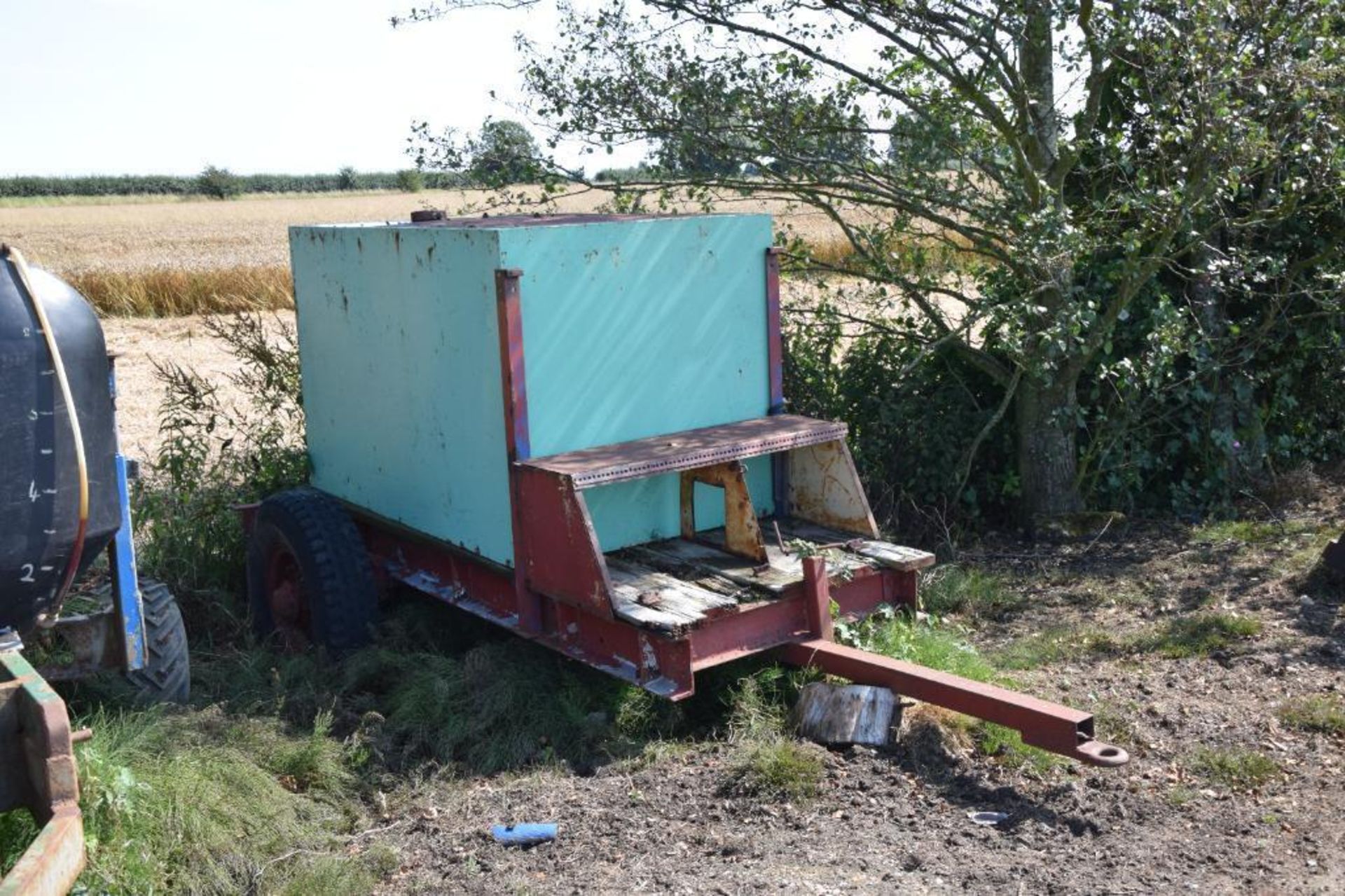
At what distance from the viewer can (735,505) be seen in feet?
20.0

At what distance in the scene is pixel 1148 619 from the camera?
6.62 metres

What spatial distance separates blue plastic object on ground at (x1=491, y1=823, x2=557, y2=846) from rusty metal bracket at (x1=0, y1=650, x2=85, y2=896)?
5.47 feet

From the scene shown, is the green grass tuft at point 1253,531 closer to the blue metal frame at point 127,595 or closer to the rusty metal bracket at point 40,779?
the blue metal frame at point 127,595

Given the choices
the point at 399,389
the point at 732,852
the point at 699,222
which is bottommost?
the point at 732,852

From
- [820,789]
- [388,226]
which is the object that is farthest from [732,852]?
[388,226]

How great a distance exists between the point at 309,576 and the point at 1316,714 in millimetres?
4458

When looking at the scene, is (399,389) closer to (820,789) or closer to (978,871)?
(820,789)

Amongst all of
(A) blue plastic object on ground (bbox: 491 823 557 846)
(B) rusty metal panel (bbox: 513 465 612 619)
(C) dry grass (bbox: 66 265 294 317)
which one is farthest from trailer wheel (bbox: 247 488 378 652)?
(C) dry grass (bbox: 66 265 294 317)

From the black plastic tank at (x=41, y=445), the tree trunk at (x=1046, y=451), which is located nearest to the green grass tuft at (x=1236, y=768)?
the tree trunk at (x=1046, y=451)

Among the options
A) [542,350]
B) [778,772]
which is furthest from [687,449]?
[778,772]

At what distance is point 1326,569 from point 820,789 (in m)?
3.47

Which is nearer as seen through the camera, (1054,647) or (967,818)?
(967,818)

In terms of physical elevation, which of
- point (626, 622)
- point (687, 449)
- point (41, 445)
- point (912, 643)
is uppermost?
point (41, 445)

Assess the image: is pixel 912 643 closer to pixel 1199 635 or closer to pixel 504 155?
pixel 1199 635
